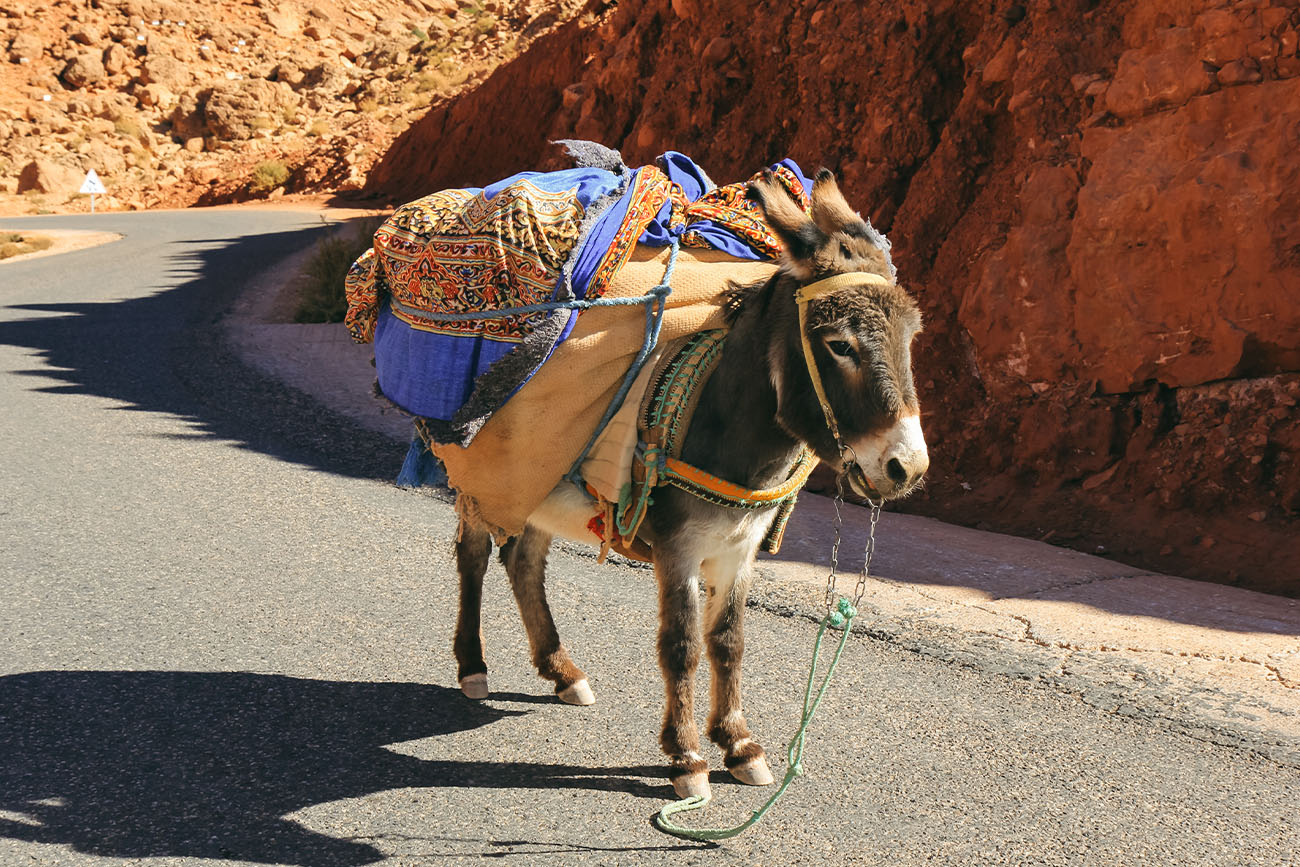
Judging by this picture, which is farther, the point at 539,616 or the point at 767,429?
the point at 539,616

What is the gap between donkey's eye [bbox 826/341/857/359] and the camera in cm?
328

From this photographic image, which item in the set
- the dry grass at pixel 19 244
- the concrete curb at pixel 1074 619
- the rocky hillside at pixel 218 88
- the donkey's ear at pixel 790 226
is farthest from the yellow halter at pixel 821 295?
the rocky hillside at pixel 218 88

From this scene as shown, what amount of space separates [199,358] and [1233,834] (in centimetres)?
1091

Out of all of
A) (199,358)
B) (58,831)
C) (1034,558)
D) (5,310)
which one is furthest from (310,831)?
(5,310)

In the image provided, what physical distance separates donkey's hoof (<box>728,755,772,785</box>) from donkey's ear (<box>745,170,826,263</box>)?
5.81 ft

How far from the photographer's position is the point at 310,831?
3.56 m

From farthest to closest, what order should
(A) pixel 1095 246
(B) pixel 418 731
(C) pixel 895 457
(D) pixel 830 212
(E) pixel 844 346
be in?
1. (A) pixel 1095 246
2. (B) pixel 418 731
3. (D) pixel 830 212
4. (E) pixel 844 346
5. (C) pixel 895 457

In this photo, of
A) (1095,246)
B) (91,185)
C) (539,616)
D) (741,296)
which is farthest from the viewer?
(91,185)

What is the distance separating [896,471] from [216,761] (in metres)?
2.59

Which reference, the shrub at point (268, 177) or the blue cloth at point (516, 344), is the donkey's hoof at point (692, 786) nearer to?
the blue cloth at point (516, 344)

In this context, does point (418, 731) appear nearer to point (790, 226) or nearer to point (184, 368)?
point (790, 226)

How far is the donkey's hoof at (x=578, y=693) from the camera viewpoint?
457cm

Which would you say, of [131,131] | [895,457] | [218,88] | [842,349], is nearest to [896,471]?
[895,457]

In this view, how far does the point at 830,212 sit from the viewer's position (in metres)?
3.48
